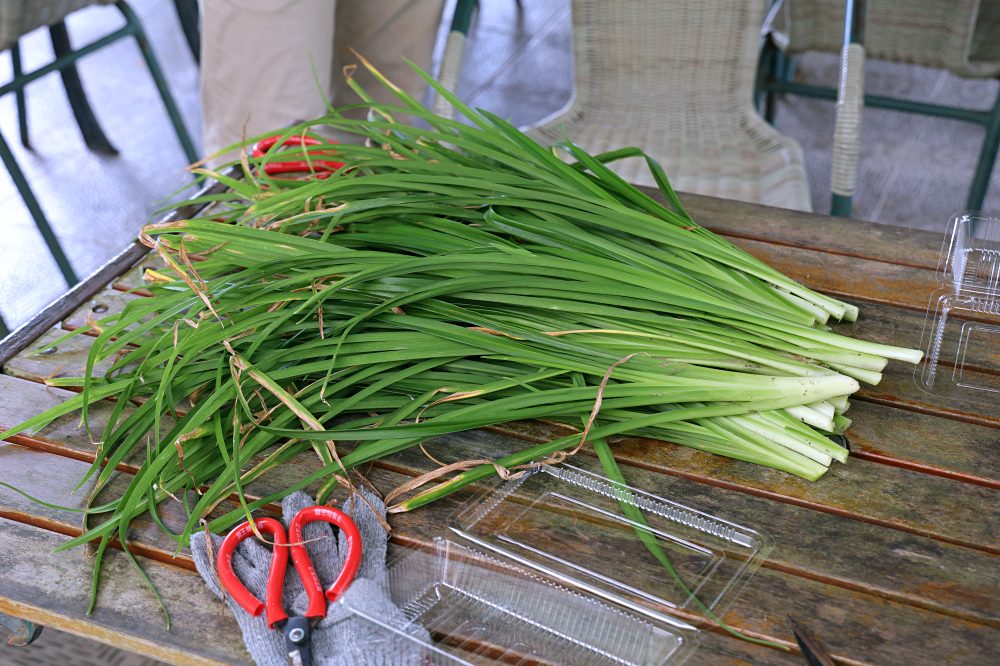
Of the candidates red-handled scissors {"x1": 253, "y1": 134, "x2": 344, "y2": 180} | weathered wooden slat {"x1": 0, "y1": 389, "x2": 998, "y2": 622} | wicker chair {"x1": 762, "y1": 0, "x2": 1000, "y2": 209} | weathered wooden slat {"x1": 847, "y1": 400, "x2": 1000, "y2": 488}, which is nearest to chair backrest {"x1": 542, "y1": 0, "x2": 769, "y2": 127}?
wicker chair {"x1": 762, "y1": 0, "x2": 1000, "y2": 209}

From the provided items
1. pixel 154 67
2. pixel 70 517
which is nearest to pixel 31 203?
pixel 154 67

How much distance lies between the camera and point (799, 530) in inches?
35.7

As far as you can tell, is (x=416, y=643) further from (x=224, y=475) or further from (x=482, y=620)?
(x=224, y=475)

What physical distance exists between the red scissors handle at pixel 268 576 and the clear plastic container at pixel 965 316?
72 cm

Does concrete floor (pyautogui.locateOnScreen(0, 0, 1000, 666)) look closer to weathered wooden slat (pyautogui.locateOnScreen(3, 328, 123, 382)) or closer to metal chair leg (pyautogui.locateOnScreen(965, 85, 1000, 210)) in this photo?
metal chair leg (pyautogui.locateOnScreen(965, 85, 1000, 210))

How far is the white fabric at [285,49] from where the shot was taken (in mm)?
2039

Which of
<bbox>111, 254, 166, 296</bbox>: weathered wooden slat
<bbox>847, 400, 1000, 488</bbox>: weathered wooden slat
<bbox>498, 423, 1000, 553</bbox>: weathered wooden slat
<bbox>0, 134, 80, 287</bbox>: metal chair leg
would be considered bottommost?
<bbox>0, 134, 80, 287</bbox>: metal chair leg

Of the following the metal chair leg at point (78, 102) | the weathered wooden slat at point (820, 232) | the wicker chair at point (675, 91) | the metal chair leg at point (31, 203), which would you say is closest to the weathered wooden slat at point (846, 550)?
the weathered wooden slat at point (820, 232)

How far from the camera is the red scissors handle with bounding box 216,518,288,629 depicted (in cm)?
82

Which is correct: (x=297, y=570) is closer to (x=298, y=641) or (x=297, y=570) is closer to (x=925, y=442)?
(x=298, y=641)

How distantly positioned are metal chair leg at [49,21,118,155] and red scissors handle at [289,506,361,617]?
216 cm

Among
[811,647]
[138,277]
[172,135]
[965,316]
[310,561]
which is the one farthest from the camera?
[172,135]

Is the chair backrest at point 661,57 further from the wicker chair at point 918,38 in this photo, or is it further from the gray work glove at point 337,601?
the gray work glove at point 337,601

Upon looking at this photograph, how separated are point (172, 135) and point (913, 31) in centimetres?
220
